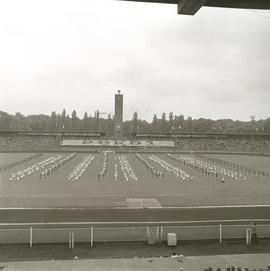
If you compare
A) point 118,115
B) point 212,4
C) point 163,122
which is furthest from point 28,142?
point 212,4

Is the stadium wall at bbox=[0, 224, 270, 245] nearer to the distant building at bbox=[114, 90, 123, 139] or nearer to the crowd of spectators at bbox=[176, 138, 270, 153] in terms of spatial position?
the crowd of spectators at bbox=[176, 138, 270, 153]

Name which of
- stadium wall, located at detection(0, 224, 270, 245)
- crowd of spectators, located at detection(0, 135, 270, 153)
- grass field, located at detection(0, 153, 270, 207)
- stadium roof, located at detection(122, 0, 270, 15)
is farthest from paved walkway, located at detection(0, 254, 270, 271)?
crowd of spectators, located at detection(0, 135, 270, 153)

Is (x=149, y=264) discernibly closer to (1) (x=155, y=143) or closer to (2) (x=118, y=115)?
(1) (x=155, y=143)

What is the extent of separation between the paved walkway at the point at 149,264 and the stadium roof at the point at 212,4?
6.02 metres

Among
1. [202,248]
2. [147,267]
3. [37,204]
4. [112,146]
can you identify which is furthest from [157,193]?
[112,146]

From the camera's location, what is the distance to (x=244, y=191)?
2892cm

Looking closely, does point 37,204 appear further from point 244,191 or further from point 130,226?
point 244,191

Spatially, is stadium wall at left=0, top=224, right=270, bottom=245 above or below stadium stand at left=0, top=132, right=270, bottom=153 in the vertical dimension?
below

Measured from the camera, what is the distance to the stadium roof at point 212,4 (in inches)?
281

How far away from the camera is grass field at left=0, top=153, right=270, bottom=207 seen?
77.7 ft

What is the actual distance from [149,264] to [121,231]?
5452 millimetres

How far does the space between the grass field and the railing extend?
5208 millimetres

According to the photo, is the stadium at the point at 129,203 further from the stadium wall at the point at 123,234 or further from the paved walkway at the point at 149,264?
the paved walkway at the point at 149,264

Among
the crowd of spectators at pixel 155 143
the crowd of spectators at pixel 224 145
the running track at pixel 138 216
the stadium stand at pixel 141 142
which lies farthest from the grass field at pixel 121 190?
the crowd of spectators at pixel 224 145
